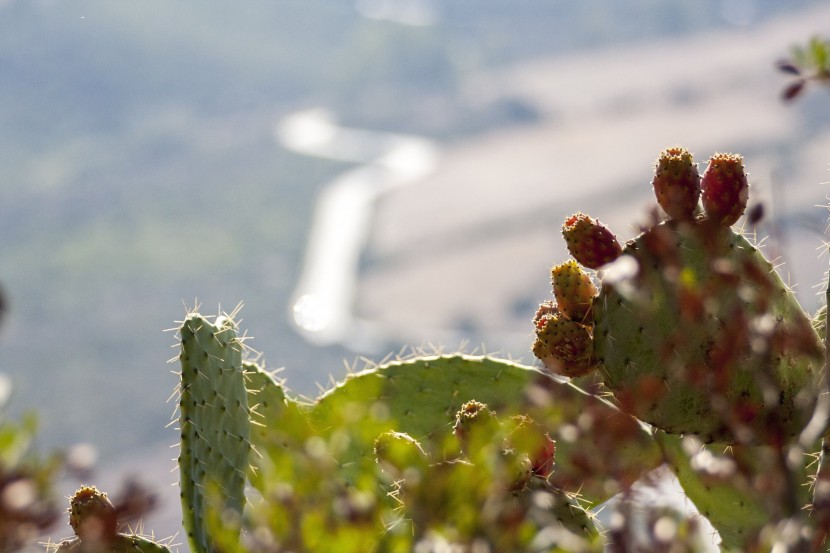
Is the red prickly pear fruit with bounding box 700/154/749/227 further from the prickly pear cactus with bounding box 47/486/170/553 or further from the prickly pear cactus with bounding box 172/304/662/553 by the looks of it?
the prickly pear cactus with bounding box 47/486/170/553

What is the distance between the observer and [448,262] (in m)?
38.6

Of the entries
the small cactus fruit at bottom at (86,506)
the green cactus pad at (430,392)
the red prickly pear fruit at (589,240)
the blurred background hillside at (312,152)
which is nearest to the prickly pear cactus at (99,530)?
the small cactus fruit at bottom at (86,506)

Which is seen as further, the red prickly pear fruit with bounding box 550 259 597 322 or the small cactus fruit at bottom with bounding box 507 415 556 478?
the red prickly pear fruit with bounding box 550 259 597 322

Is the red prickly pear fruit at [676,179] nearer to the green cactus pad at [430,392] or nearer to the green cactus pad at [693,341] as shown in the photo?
the green cactus pad at [693,341]

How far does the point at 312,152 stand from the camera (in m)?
50.5

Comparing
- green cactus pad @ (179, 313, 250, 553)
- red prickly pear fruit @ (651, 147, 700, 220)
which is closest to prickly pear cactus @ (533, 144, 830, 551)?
red prickly pear fruit @ (651, 147, 700, 220)

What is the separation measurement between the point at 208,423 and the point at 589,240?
0.61 metres

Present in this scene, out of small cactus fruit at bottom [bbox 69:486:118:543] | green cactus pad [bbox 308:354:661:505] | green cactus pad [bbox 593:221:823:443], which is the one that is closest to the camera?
small cactus fruit at bottom [bbox 69:486:118:543]

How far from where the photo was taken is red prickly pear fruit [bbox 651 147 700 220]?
163 cm

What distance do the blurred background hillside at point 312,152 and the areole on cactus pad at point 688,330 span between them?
27.1m

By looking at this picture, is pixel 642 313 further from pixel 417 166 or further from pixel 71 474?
pixel 417 166

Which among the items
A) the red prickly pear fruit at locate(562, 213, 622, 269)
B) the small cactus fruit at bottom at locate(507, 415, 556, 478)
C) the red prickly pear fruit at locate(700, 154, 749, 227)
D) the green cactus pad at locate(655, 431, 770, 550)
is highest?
the red prickly pear fruit at locate(562, 213, 622, 269)

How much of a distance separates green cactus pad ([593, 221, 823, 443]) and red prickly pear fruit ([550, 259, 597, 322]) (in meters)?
0.04

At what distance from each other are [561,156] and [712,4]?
13717 millimetres
